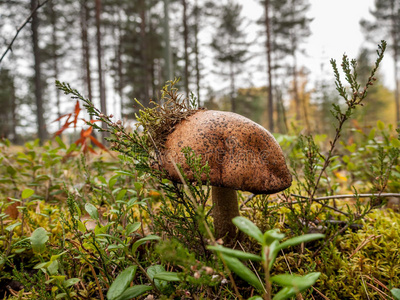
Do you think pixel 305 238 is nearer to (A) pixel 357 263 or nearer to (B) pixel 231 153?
(B) pixel 231 153

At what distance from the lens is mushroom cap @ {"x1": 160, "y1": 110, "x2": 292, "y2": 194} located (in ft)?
4.42

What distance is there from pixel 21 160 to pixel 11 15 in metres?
15.9

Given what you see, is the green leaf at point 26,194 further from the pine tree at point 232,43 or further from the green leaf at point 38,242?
the pine tree at point 232,43

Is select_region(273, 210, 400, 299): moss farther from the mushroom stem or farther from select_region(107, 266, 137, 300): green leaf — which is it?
select_region(107, 266, 137, 300): green leaf

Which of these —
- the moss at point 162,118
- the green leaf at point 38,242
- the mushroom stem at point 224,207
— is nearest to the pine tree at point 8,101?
the green leaf at point 38,242

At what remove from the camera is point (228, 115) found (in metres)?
1.51

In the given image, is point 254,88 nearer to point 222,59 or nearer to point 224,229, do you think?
point 222,59

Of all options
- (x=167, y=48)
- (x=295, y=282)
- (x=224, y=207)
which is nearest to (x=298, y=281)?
(x=295, y=282)

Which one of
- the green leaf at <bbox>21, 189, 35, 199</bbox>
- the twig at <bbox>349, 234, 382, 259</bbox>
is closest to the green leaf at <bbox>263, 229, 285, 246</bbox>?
the twig at <bbox>349, 234, 382, 259</bbox>

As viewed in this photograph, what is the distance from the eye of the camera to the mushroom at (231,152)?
1.35m

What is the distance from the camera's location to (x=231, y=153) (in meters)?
1.39

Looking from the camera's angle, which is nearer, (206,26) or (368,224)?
(368,224)

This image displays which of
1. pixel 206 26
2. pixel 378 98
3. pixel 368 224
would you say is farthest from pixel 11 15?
pixel 378 98

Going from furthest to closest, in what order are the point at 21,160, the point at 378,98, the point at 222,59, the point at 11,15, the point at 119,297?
the point at 378,98
the point at 222,59
the point at 11,15
the point at 21,160
the point at 119,297
